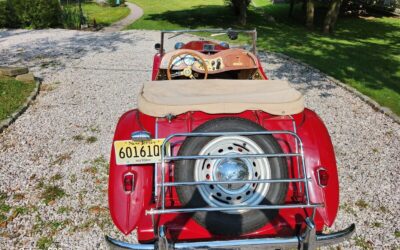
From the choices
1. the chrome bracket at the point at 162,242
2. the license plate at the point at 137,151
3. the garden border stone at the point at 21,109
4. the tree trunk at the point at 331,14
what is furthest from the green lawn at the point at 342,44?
the garden border stone at the point at 21,109

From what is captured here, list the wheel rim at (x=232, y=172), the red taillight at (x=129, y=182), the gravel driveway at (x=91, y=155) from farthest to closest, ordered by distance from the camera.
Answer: the gravel driveway at (x=91, y=155)
the red taillight at (x=129, y=182)
the wheel rim at (x=232, y=172)

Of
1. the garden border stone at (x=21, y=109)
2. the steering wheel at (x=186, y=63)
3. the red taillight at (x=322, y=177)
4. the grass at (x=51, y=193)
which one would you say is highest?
the steering wheel at (x=186, y=63)

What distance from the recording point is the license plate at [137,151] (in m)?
2.62

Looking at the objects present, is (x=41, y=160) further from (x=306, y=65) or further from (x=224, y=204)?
(x=306, y=65)

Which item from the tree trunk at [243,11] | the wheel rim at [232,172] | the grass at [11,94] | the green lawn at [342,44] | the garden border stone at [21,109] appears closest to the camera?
the wheel rim at [232,172]

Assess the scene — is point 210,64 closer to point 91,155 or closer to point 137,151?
point 91,155

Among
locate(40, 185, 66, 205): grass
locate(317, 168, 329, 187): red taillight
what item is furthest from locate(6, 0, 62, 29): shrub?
locate(317, 168, 329, 187): red taillight

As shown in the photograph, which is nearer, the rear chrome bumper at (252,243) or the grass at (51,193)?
the rear chrome bumper at (252,243)

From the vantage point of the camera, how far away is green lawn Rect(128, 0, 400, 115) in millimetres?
8109

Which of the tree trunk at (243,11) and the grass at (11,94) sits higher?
the tree trunk at (243,11)

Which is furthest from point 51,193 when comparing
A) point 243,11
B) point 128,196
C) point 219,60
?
point 243,11

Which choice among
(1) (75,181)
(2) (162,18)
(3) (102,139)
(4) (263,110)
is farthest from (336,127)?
(2) (162,18)

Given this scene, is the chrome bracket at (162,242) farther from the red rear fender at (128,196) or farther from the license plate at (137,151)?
the license plate at (137,151)

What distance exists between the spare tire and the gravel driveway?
4.38 ft
